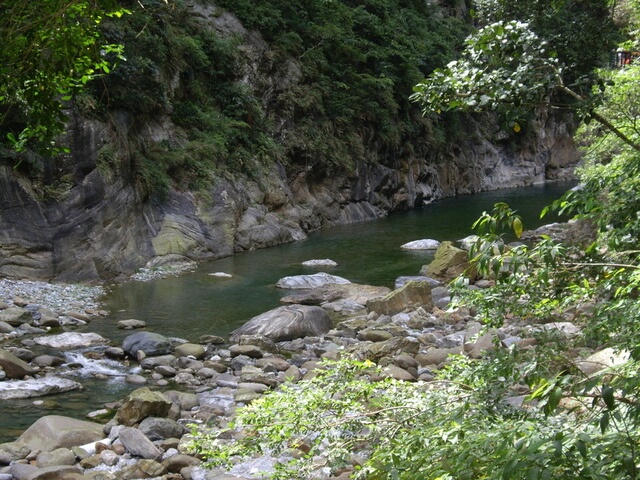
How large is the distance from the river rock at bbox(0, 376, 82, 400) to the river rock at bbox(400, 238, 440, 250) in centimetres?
1299

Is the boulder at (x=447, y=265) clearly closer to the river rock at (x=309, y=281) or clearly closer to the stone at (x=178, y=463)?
the river rock at (x=309, y=281)

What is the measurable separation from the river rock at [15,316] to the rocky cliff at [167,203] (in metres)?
3.02

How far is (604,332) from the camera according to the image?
12.4 feet

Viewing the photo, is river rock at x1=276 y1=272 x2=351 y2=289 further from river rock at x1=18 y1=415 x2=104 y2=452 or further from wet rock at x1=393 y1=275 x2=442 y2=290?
river rock at x1=18 y1=415 x2=104 y2=452

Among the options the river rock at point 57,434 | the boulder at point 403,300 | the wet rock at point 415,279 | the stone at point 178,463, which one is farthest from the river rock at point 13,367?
the wet rock at point 415,279

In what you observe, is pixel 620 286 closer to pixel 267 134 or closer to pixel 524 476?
pixel 524 476

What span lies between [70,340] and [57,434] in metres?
4.00

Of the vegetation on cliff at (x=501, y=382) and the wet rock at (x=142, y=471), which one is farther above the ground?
the vegetation on cliff at (x=501, y=382)

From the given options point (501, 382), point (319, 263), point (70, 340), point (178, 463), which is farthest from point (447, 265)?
point (501, 382)

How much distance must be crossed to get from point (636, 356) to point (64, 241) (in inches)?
556

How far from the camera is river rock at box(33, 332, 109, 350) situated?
975 centimetres

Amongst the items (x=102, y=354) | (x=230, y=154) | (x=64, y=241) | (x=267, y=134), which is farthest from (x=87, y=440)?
(x=267, y=134)

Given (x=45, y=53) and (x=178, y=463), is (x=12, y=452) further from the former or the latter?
(x=45, y=53)

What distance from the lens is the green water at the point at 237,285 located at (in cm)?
785
